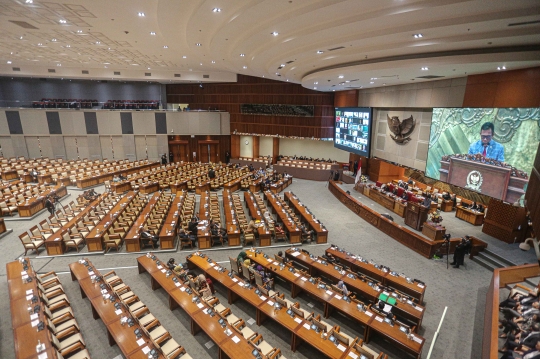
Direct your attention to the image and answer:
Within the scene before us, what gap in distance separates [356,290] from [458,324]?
2472mm

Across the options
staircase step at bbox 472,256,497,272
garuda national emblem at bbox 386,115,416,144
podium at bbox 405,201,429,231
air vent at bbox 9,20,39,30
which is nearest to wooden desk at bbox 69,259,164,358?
air vent at bbox 9,20,39,30

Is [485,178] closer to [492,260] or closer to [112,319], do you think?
[492,260]

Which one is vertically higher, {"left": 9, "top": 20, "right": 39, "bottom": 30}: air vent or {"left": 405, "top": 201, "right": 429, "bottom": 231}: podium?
{"left": 9, "top": 20, "right": 39, "bottom": 30}: air vent

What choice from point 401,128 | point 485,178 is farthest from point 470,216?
point 401,128

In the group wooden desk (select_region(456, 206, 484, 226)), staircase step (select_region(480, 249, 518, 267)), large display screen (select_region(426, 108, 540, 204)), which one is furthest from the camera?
wooden desk (select_region(456, 206, 484, 226))

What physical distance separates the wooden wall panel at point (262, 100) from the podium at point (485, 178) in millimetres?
12717

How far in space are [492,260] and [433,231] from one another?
74.8 inches

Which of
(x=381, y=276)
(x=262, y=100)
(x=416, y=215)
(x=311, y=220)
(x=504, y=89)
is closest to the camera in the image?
(x=381, y=276)

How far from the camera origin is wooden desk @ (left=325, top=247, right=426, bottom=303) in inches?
273

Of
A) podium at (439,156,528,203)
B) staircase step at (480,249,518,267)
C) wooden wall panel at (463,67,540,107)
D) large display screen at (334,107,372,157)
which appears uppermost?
wooden wall panel at (463,67,540,107)

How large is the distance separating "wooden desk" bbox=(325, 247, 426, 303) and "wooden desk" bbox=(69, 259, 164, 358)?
228 inches

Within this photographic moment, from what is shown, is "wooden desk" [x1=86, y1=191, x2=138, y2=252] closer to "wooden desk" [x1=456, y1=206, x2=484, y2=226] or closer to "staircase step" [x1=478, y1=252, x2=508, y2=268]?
"staircase step" [x1=478, y1=252, x2=508, y2=268]

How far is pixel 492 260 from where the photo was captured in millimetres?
9133

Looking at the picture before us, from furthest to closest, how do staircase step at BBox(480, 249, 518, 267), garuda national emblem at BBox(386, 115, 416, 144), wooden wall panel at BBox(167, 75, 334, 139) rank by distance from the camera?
wooden wall panel at BBox(167, 75, 334, 139) → garuda national emblem at BBox(386, 115, 416, 144) → staircase step at BBox(480, 249, 518, 267)
